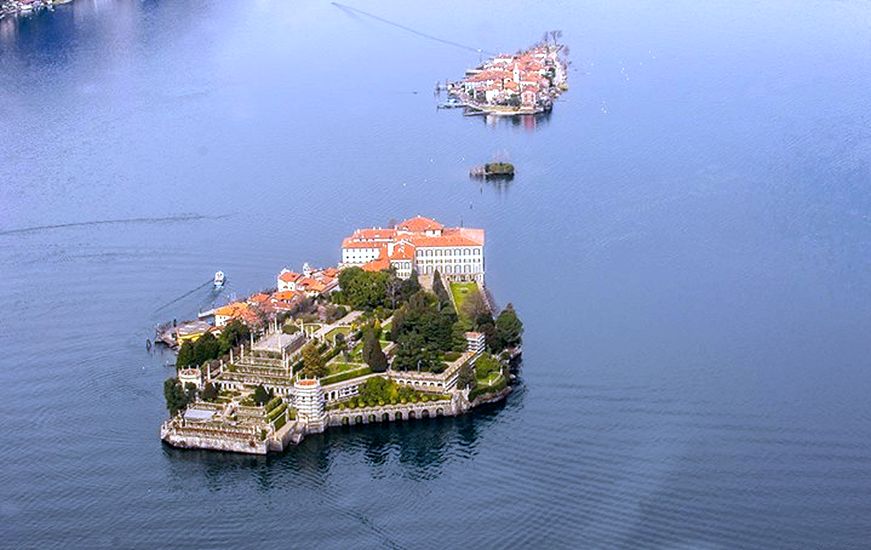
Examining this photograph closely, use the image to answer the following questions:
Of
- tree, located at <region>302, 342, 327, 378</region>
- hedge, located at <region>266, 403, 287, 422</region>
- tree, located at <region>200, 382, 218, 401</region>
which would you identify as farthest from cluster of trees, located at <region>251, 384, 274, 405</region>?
tree, located at <region>302, 342, 327, 378</region>

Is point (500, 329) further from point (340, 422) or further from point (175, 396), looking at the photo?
point (175, 396)

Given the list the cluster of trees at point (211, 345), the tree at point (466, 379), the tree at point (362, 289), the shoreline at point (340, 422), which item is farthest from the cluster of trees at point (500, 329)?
the cluster of trees at point (211, 345)

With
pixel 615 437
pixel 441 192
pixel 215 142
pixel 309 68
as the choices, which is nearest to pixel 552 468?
pixel 615 437

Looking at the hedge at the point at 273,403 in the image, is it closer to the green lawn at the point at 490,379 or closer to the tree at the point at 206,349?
the tree at the point at 206,349

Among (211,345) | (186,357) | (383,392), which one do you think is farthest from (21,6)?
(383,392)

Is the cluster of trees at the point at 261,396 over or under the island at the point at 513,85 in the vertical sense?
under

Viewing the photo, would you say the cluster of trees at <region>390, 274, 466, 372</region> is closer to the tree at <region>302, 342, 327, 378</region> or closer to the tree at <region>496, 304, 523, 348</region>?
the tree at <region>496, 304, 523, 348</region>
